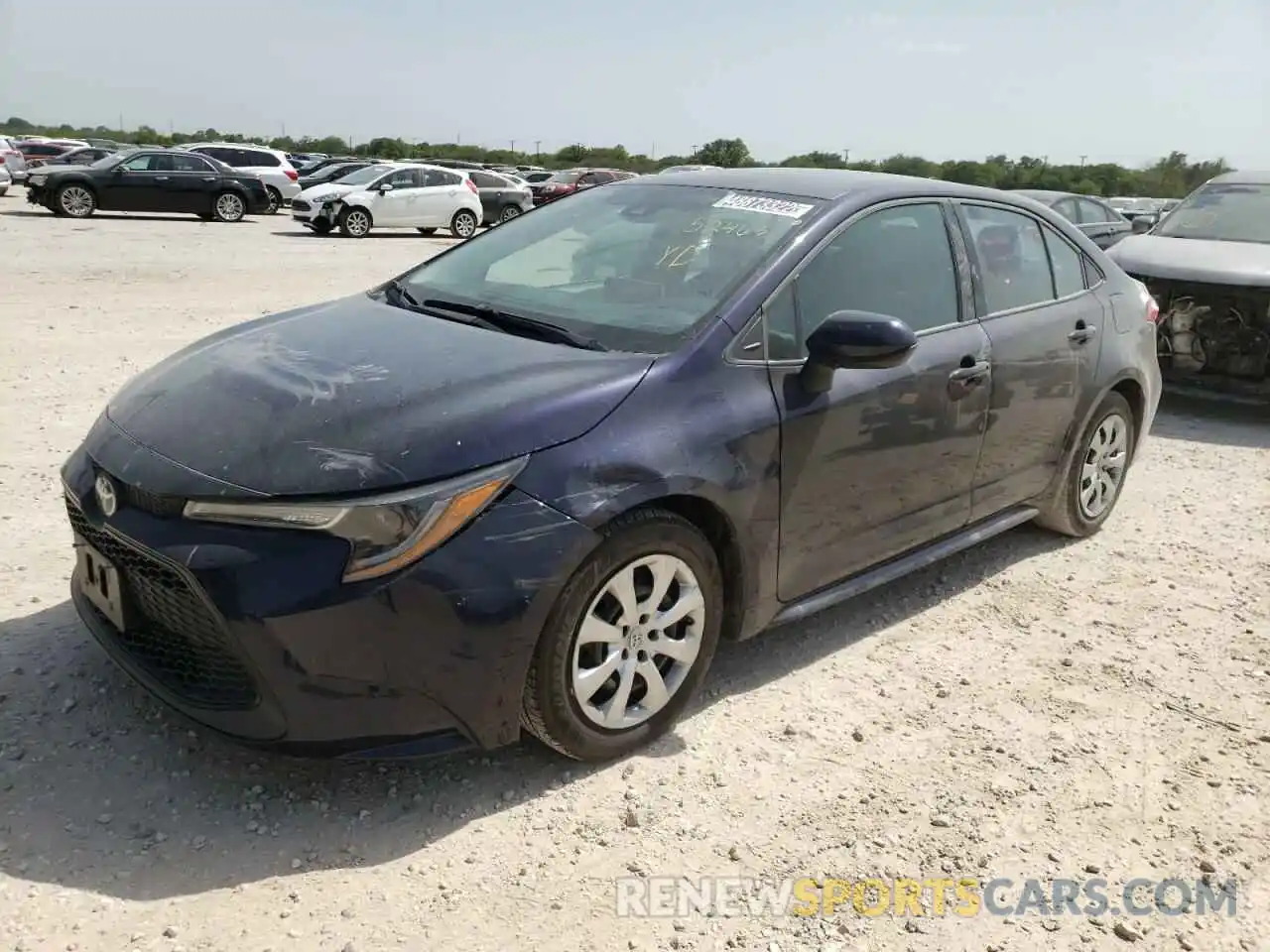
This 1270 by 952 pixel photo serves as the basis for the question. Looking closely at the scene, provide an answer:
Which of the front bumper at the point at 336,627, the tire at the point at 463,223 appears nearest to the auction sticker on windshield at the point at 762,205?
the front bumper at the point at 336,627

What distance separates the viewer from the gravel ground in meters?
2.46

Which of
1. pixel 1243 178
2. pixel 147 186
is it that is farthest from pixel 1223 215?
pixel 147 186

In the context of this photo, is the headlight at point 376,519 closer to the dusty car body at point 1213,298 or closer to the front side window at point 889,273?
the front side window at point 889,273

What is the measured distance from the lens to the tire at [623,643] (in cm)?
274

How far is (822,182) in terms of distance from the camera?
3846mm

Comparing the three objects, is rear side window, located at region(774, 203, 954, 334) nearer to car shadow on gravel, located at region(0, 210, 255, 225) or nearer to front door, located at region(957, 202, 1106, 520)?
front door, located at region(957, 202, 1106, 520)

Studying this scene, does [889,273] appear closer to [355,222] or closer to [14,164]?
[355,222]

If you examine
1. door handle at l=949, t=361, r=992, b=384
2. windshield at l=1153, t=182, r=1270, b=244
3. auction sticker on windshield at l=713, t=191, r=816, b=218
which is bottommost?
door handle at l=949, t=361, r=992, b=384

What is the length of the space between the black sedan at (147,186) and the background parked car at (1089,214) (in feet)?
52.8

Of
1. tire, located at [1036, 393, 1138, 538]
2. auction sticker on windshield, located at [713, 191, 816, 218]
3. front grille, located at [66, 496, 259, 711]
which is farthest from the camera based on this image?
tire, located at [1036, 393, 1138, 538]

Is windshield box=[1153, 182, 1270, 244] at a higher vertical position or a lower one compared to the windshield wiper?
higher

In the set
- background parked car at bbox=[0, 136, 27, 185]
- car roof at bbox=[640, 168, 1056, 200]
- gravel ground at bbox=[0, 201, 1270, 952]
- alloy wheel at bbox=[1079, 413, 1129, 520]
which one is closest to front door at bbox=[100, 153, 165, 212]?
background parked car at bbox=[0, 136, 27, 185]

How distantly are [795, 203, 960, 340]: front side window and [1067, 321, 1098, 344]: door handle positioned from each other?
837 millimetres

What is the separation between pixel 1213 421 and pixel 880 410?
5331mm
